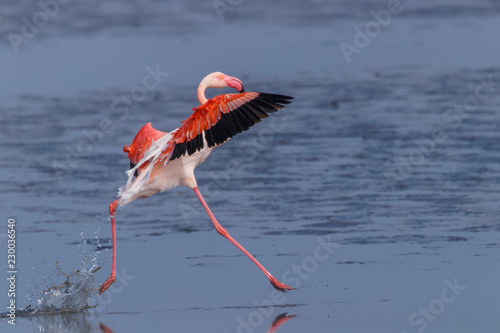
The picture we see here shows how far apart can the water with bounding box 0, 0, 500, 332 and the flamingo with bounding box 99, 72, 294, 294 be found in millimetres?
481

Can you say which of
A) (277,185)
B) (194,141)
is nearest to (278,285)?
(194,141)

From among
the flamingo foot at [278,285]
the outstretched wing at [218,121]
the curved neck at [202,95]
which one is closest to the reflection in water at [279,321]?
the flamingo foot at [278,285]

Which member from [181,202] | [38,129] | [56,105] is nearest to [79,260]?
[181,202]

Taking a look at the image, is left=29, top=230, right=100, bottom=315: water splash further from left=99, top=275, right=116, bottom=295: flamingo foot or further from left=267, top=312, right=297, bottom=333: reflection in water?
left=267, top=312, right=297, bottom=333: reflection in water

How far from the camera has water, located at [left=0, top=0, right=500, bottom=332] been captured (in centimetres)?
675

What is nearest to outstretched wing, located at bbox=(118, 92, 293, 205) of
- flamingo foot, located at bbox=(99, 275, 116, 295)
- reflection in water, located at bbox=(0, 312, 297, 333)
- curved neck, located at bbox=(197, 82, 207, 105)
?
curved neck, located at bbox=(197, 82, 207, 105)

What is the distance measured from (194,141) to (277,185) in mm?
2995

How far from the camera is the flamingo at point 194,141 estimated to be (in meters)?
7.03

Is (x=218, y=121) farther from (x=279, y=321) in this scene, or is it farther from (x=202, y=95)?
(x=279, y=321)

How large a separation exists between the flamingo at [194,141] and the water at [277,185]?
1.58 ft

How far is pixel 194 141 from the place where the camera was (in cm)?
711

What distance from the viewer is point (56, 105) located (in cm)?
1428

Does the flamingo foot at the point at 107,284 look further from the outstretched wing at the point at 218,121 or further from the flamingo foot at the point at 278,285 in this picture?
the flamingo foot at the point at 278,285

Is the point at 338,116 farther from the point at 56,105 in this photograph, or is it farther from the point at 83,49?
the point at 83,49
